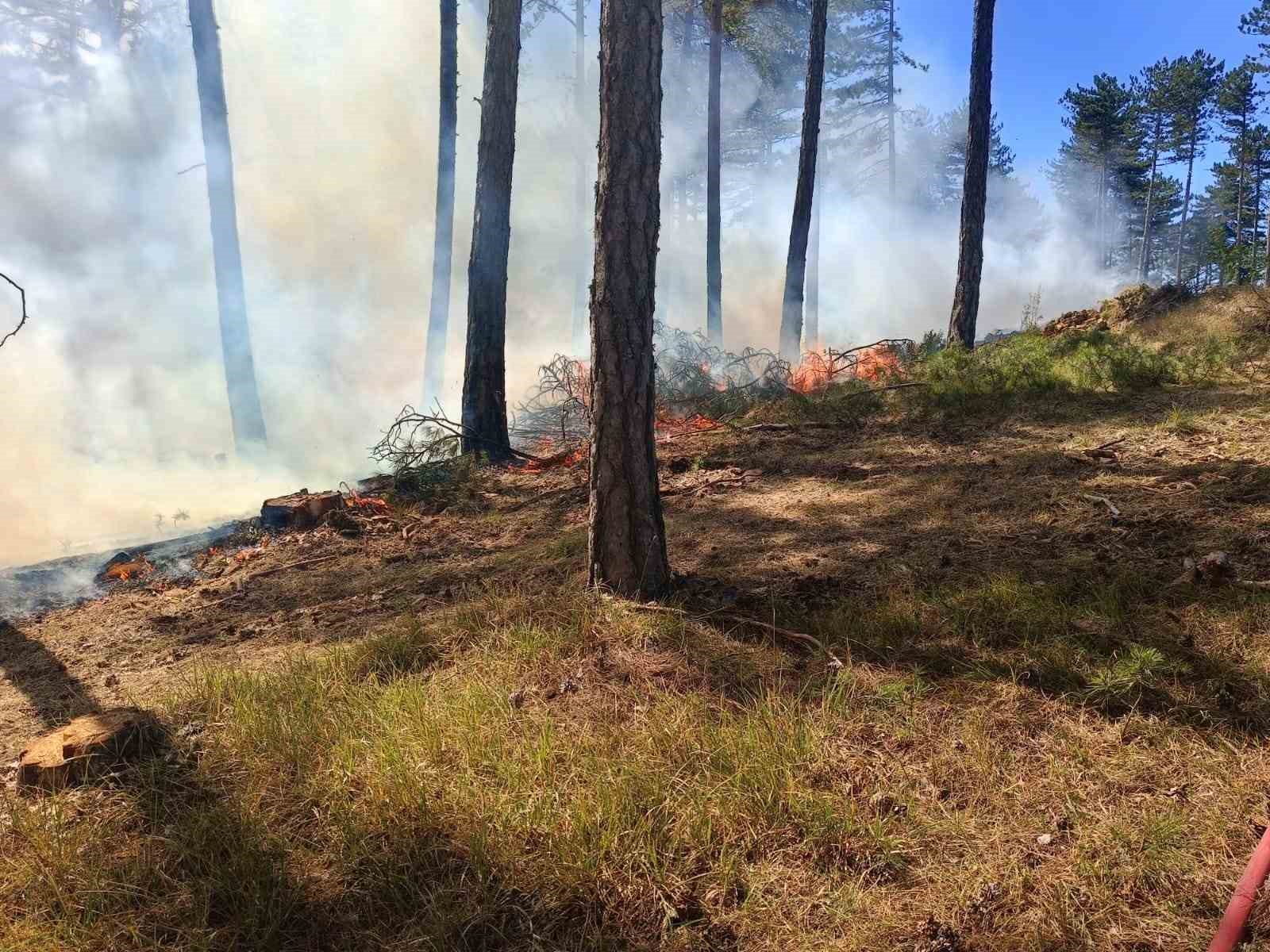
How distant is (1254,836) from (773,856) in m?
1.28

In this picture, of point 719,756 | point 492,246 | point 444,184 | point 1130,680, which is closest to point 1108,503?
point 1130,680

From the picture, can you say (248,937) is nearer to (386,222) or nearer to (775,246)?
(386,222)

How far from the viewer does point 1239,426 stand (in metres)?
5.80

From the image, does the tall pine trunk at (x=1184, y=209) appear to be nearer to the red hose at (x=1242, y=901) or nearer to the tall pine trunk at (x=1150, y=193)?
the tall pine trunk at (x=1150, y=193)

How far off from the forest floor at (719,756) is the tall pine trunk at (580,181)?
20366 millimetres

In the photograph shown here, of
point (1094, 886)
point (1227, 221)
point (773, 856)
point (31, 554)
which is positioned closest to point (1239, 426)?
point (1094, 886)

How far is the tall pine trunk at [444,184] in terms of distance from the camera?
1451 cm

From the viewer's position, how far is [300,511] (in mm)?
6898

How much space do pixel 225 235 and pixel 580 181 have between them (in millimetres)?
15736

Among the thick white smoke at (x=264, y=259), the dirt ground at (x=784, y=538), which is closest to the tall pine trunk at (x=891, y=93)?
the thick white smoke at (x=264, y=259)

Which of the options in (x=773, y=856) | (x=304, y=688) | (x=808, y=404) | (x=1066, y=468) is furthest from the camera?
(x=808, y=404)

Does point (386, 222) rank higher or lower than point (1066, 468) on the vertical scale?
higher

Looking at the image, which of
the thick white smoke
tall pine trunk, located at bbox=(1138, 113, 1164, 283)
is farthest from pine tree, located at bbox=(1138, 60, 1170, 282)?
the thick white smoke

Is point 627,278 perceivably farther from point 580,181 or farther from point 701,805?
point 580,181
